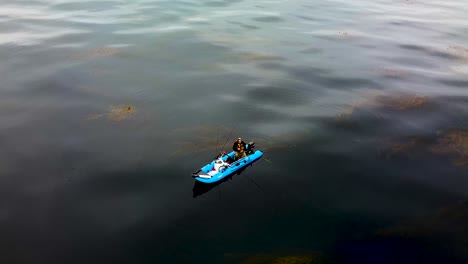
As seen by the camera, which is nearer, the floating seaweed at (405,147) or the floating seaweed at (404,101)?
the floating seaweed at (405,147)

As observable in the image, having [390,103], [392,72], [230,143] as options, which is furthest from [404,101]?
[230,143]

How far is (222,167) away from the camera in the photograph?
26.3m

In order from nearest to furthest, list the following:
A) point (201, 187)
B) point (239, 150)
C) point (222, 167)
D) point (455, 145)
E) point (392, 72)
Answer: point (201, 187)
point (222, 167)
point (239, 150)
point (455, 145)
point (392, 72)

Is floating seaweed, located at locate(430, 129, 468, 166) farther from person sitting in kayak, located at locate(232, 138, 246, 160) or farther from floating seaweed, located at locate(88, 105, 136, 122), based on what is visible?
floating seaweed, located at locate(88, 105, 136, 122)

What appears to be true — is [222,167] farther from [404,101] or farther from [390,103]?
[404,101]

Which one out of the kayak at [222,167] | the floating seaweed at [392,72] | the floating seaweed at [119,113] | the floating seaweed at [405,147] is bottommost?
the kayak at [222,167]

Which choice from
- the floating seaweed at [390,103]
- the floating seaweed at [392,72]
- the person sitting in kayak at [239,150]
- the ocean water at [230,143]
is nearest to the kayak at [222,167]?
the person sitting in kayak at [239,150]

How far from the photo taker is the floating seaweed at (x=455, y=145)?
28.5m

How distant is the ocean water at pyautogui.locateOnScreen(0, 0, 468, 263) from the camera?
2125 cm

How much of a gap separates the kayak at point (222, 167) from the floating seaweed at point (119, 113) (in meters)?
10.9

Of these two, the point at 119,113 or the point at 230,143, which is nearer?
the point at 230,143

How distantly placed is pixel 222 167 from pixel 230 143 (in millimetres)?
4798

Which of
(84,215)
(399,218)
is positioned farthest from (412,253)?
(84,215)

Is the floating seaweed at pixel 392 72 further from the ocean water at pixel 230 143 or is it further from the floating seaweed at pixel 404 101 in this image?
the floating seaweed at pixel 404 101
